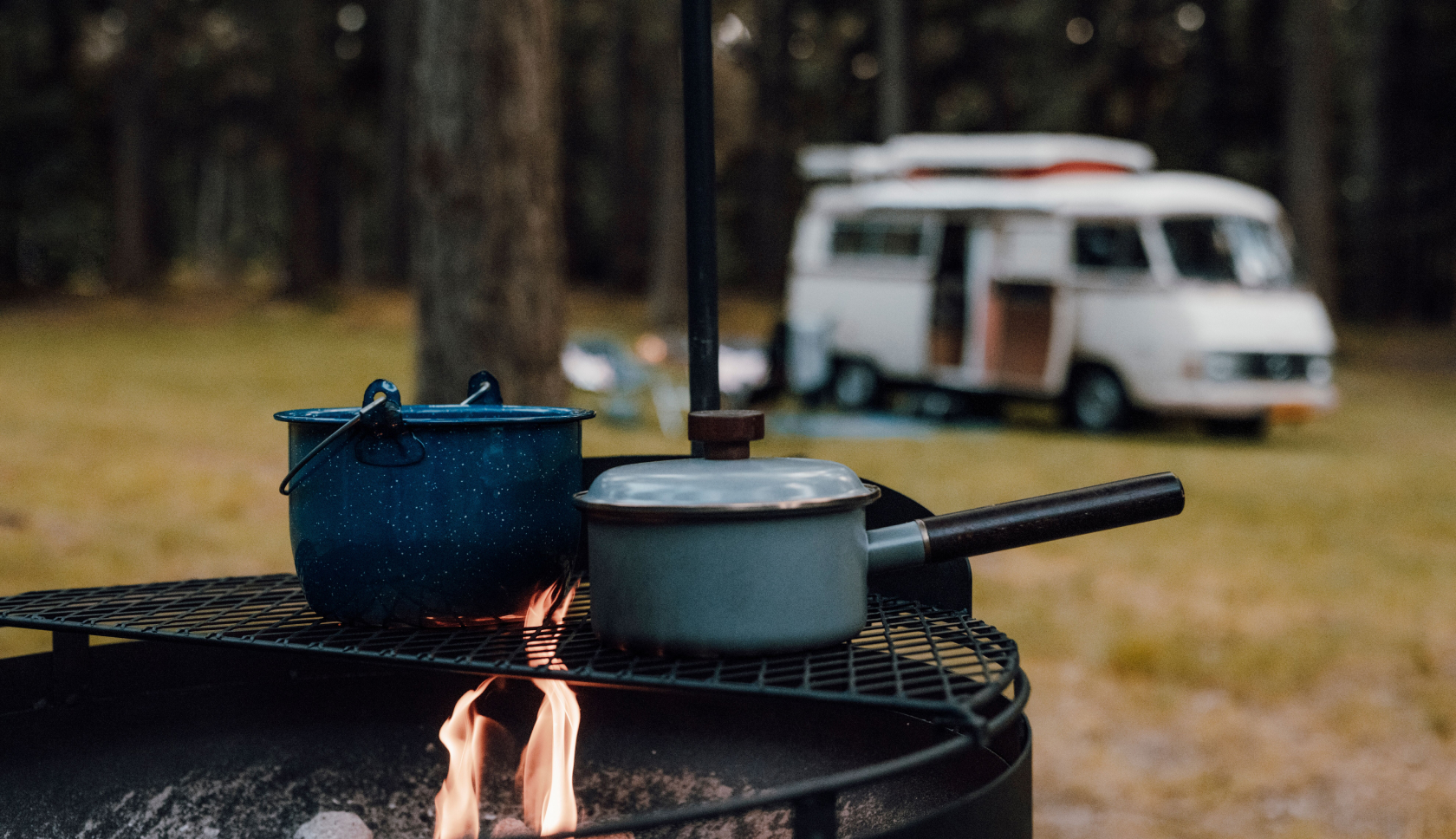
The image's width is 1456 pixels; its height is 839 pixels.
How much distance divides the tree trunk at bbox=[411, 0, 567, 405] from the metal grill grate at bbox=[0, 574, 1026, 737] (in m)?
2.90

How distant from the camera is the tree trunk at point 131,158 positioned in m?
18.8

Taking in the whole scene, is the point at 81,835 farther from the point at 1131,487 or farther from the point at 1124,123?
the point at 1124,123

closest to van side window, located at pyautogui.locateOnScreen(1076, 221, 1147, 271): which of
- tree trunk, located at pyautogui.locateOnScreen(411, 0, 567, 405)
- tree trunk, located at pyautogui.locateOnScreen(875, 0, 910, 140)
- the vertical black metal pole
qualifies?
tree trunk, located at pyautogui.locateOnScreen(875, 0, 910, 140)

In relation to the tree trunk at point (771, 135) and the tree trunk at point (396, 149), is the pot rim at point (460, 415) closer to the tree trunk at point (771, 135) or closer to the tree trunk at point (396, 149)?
the tree trunk at point (396, 149)

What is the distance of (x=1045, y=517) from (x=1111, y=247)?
9977 millimetres

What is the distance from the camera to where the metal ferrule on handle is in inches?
54.8

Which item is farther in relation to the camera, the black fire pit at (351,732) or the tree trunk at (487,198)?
the tree trunk at (487,198)

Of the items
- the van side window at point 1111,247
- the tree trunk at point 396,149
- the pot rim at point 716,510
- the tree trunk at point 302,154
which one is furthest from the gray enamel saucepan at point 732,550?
the tree trunk at point 302,154

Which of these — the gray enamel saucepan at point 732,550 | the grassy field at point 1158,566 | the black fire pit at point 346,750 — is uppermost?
the gray enamel saucepan at point 732,550

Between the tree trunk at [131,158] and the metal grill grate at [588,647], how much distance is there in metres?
19.4

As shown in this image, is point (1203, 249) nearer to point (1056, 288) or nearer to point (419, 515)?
point (1056, 288)

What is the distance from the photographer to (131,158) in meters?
19.5

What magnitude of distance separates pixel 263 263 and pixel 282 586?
4679cm

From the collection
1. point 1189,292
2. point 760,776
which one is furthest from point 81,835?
point 1189,292
